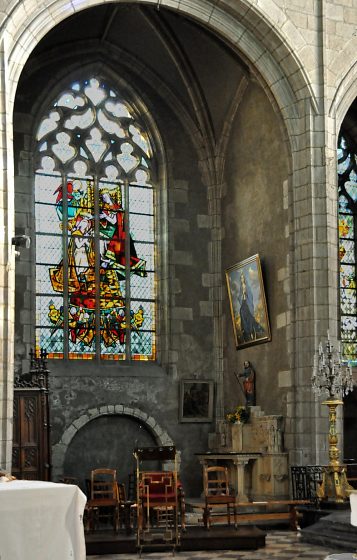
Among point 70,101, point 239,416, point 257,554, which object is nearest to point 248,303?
point 239,416

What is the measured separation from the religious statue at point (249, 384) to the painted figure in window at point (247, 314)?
0.49 m

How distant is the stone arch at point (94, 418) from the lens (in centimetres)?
1495

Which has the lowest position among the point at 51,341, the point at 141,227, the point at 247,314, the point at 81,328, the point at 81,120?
the point at 51,341

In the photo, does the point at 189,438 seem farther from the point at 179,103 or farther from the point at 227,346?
the point at 179,103

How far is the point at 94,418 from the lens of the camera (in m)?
15.4

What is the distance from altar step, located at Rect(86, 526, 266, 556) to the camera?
10164 millimetres

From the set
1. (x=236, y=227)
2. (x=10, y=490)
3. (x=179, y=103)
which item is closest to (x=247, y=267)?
(x=236, y=227)

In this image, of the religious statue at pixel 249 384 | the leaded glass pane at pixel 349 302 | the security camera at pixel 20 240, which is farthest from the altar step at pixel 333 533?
the leaded glass pane at pixel 349 302

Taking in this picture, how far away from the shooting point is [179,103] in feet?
56.3

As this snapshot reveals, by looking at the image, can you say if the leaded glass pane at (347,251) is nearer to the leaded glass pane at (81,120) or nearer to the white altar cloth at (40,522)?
the leaded glass pane at (81,120)

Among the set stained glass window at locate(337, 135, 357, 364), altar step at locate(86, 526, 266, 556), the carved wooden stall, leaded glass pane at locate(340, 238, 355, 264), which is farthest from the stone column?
leaded glass pane at locate(340, 238, 355, 264)

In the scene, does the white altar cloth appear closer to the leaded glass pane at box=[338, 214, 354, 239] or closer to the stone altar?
the stone altar

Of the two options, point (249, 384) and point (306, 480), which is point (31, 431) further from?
point (249, 384)

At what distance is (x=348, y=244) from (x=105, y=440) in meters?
6.00
